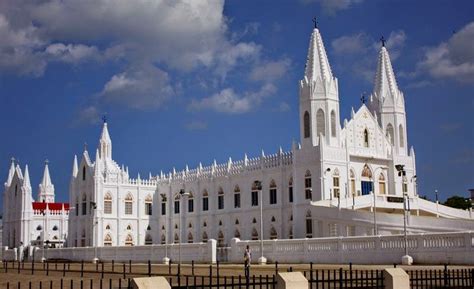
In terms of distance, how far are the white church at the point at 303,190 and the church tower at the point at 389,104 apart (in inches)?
3.9

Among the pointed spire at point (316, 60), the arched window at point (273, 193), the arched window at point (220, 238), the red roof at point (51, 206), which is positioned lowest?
the arched window at point (220, 238)

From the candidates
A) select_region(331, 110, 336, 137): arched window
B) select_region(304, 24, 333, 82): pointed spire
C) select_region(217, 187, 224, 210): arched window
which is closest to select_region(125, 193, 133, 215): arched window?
select_region(217, 187, 224, 210): arched window

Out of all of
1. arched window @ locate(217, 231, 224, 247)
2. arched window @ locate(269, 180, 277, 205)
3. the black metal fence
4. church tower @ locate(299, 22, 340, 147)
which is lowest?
the black metal fence

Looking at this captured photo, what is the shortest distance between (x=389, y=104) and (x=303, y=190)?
47.2ft

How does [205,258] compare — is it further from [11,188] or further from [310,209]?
[11,188]

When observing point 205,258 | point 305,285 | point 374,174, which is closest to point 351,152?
point 374,174

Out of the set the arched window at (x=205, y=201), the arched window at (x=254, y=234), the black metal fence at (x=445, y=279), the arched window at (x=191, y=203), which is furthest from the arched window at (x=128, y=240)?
the black metal fence at (x=445, y=279)

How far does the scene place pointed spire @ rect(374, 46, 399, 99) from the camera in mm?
70625

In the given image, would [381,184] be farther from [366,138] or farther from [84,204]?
[84,204]

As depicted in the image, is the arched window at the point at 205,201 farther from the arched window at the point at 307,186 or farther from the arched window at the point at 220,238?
the arched window at the point at 307,186

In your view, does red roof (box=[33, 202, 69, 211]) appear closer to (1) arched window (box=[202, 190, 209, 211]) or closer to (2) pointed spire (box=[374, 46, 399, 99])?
(1) arched window (box=[202, 190, 209, 211])

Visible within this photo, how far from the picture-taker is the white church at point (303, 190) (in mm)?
58500

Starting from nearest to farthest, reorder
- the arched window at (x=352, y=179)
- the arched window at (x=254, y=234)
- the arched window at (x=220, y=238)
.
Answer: the arched window at (x=352, y=179) < the arched window at (x=254, y=234) < the arched window at (x=220, y=238)

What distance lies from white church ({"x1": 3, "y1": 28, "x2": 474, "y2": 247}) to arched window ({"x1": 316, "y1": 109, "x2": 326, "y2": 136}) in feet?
0.29
